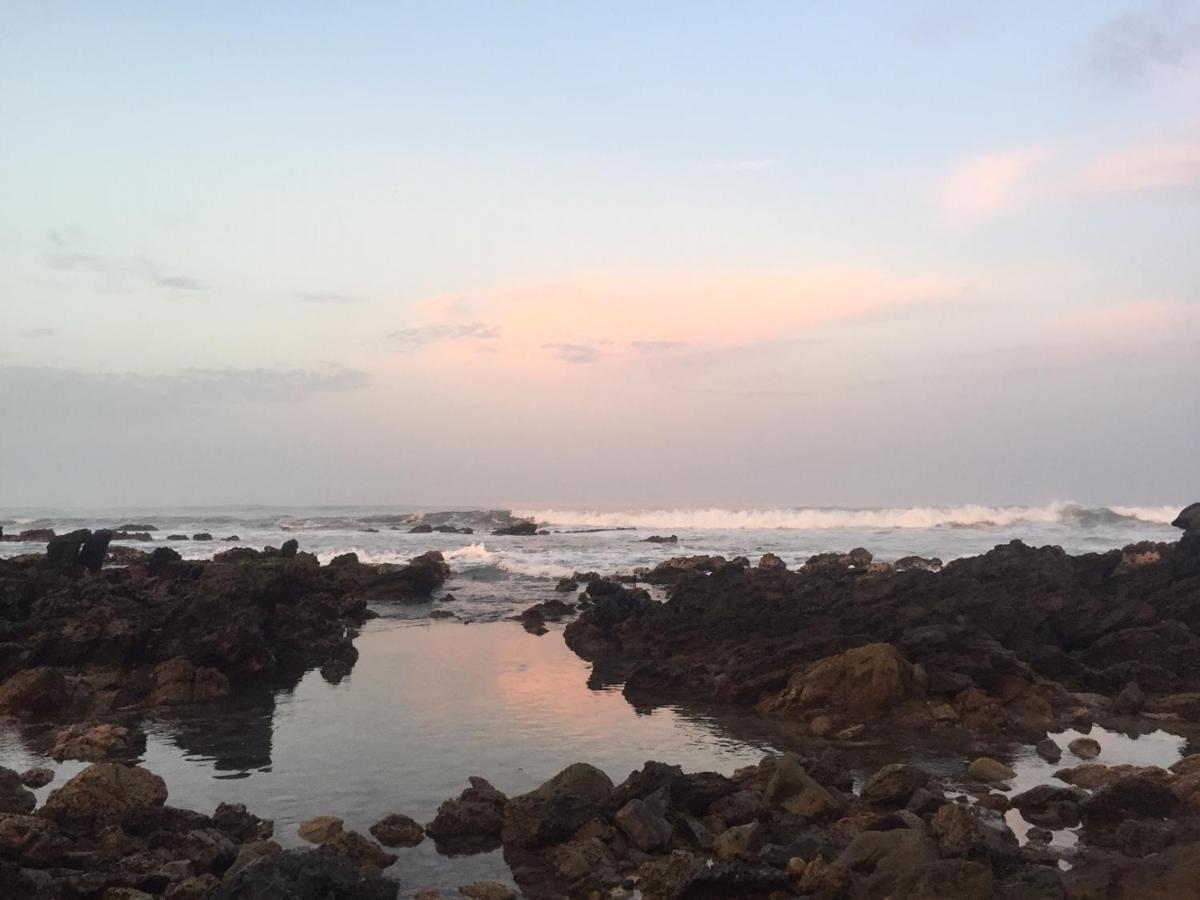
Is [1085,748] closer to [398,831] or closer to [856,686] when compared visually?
[856,686]

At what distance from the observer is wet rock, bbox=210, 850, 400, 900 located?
6.12m

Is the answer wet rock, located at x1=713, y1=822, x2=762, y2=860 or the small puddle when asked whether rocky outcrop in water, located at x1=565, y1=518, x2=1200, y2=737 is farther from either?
wet rock, located at x1=713, y1=822, x2=762, y2=860

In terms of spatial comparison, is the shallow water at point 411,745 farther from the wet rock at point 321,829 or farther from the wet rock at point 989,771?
the wet rock at point 989,771

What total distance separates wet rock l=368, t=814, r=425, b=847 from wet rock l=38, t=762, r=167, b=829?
2109 millimetres

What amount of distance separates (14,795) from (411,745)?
14.5ft

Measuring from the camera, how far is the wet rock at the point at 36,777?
32.9 feet

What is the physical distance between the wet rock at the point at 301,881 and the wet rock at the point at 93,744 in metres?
6.20

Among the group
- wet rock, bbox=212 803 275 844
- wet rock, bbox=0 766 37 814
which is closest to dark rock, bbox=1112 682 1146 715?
wet rock, bbox=212 803 275 844

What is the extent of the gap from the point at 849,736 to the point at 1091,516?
218 ft

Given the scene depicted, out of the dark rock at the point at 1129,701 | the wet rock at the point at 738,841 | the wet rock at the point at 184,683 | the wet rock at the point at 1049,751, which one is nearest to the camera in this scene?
the wet rock at the point at 738,841

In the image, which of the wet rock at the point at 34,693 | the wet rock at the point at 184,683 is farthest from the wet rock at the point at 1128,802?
the wet rock at the point at 34,693

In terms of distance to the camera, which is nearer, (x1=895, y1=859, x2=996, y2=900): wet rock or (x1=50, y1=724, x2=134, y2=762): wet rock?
(x1=895, y1=859, x2=996, y2=900): wet rock

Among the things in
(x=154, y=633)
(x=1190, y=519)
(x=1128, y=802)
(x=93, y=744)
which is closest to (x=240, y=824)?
(x=93, y=744)

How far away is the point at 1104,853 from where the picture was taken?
7934 millimetres
